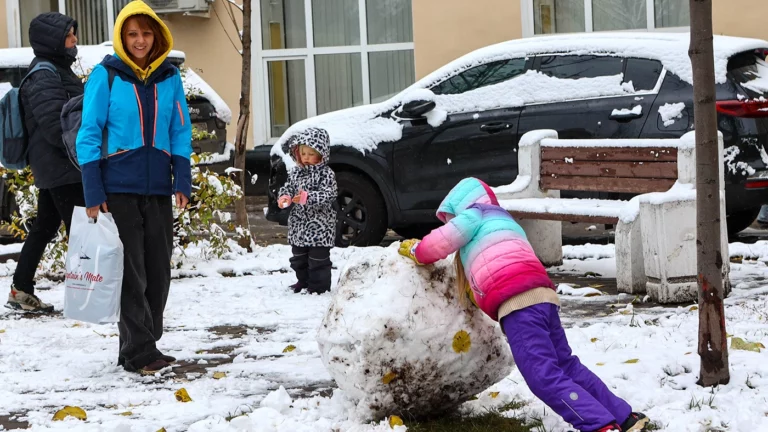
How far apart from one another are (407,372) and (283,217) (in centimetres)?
638

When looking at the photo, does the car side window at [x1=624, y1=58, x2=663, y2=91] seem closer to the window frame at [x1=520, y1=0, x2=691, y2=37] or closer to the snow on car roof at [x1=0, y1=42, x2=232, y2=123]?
the snow on car roof at [x1=0, y1=42, x2=232, y2=123]

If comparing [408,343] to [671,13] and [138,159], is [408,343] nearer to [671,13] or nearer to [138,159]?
[138,159]

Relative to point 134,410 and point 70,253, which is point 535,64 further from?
point 134,410

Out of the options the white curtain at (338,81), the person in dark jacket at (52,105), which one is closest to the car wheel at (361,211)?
the person in dark jacket at (52,105)

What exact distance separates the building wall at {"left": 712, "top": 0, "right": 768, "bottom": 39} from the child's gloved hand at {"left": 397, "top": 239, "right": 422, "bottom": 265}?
34.9 ft

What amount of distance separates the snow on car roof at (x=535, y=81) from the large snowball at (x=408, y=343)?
5.49 metres

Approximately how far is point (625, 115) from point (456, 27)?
6823 mm

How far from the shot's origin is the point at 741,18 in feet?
47.0

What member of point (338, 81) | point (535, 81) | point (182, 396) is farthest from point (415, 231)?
point (338, 81)

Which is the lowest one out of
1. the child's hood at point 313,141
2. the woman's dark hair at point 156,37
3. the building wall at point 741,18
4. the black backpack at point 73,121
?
the child's hood at point 313,141

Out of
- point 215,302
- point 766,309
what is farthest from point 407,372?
point 215,302

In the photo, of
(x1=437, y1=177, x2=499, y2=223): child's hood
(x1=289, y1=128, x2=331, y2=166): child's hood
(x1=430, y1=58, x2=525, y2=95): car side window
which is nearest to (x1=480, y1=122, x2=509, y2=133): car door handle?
(x1=430, y1=58, x2=525, y2=95): car side window

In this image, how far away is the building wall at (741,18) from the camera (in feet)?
46.7

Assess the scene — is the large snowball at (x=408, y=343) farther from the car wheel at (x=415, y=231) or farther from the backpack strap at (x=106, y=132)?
the car wheel at (x=415, y=231)
